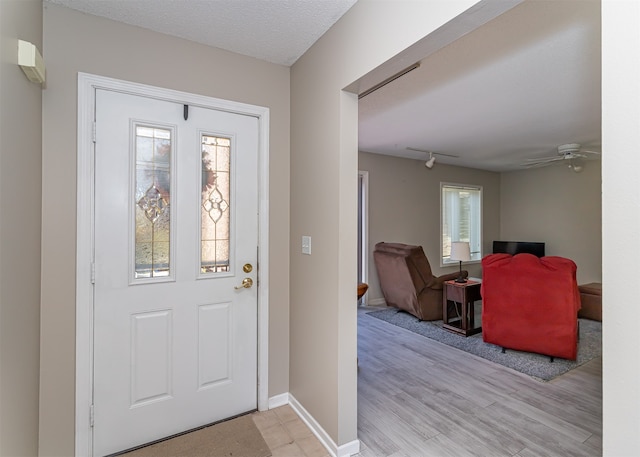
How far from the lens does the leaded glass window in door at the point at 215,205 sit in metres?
2.08

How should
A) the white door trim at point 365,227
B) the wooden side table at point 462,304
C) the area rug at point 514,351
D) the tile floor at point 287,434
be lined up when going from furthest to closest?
the white door trim at point 365,227, the wooden side table at point 462,304, the area rug at point 514,351, the tile floor at point 287,434

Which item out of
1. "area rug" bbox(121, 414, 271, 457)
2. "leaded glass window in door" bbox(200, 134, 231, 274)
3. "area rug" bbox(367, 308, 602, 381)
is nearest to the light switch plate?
"leaded glass window in door" bbox(200, 134, 231, 274)

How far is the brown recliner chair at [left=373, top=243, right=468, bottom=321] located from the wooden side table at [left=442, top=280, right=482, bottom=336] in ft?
0.53

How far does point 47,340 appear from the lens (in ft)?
5.43

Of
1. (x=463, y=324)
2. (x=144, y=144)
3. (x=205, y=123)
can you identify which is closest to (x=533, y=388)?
(x=463, y=324)

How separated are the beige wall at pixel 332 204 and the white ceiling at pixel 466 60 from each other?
226 mm

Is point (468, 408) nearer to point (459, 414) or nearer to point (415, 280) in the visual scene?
point (459, 414)

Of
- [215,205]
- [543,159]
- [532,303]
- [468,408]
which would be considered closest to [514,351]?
[532,303]

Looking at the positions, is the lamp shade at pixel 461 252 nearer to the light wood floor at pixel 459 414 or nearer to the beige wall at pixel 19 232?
the light wood floor at pixel 459 414

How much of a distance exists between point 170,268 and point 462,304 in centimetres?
333

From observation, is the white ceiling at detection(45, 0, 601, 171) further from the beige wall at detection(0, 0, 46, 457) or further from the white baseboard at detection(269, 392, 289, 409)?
the white baseboard at detection(269, 392, 289, 409)

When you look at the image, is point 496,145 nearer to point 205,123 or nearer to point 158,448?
point 205,123

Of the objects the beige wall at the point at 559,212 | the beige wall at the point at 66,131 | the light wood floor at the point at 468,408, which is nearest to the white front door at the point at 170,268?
the beige wall at the point at 66,131

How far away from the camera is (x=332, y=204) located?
6.05 ft
